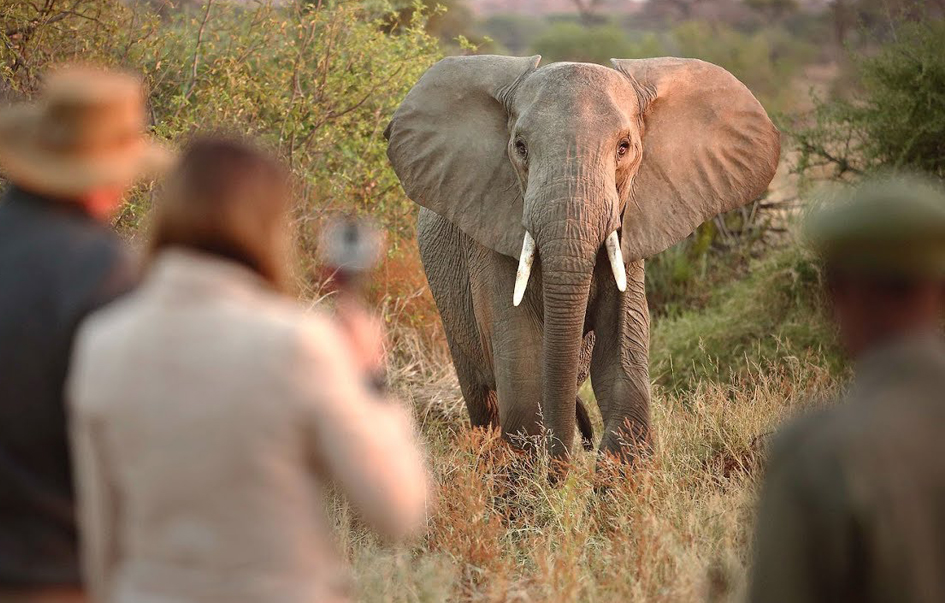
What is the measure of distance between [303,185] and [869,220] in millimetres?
6727

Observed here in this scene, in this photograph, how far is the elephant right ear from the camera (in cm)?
607

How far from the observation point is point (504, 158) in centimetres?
620

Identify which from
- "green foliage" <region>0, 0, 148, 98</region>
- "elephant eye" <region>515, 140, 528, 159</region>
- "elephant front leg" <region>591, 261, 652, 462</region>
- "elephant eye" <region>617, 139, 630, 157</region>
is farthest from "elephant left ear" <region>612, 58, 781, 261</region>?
"green foliage" <region>0, 0, 148, 98</region>

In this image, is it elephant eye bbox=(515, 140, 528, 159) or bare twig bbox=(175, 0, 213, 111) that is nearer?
elephant eye bbox=(515, 140, 528, 159)

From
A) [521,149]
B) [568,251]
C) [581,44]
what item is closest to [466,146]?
[521,149]

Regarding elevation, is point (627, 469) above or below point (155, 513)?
below

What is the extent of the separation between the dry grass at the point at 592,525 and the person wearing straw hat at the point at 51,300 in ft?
5.37

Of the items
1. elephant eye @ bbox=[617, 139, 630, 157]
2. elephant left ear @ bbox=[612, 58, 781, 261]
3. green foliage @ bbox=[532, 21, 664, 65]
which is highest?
elephant eye @ bbox=[617, 139, 630, 157]

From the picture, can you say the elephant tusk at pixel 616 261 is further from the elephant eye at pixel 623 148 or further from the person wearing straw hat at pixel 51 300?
the person wearing straw hat at pixel 51 300

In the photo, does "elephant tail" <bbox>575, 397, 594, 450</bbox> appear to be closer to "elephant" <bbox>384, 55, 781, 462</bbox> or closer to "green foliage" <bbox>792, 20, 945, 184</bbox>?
"elephant" <bbox>384, 55, 781, 462</bbox>

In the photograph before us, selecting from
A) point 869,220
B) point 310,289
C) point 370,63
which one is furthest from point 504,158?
point 869,220

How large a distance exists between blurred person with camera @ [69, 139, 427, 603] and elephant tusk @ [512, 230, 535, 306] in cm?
339

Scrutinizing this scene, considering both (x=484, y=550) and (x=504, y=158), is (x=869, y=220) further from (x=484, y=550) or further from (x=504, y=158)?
(x=504, y=158)

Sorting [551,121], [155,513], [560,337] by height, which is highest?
[155,513]
